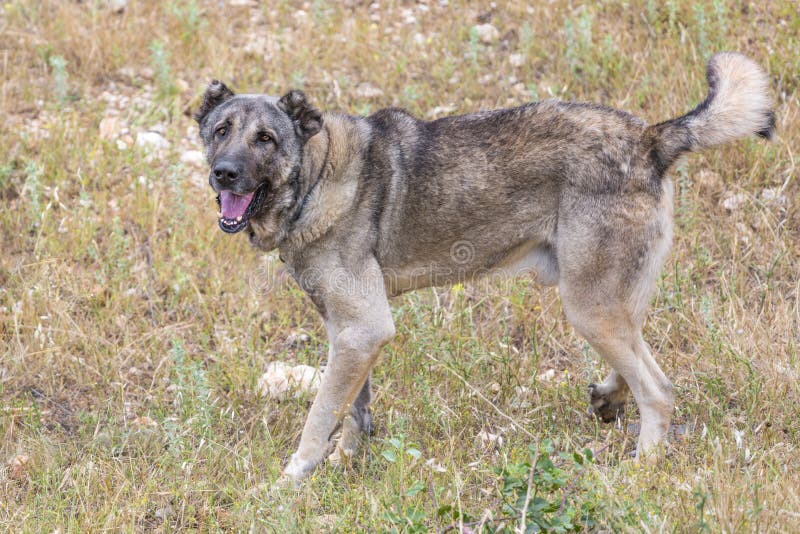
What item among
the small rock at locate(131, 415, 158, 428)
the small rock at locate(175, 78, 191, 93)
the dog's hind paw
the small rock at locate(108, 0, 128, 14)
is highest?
the small rock at locate(108, 0, 128, 14)

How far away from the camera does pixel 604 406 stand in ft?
16.9

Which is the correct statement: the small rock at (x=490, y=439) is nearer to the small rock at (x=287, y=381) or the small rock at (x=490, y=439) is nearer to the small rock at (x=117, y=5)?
the small rock at (x=287, y=381)

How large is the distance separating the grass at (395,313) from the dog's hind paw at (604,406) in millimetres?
91

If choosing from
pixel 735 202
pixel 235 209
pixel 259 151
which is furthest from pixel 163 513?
pixel 735 202

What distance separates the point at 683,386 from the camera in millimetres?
5242

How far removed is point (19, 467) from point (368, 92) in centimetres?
442

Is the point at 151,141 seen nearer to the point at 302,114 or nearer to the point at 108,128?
the point at 108,128

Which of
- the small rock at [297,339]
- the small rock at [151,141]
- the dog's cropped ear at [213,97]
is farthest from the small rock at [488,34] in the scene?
the dog's cropped ear at [213,97]

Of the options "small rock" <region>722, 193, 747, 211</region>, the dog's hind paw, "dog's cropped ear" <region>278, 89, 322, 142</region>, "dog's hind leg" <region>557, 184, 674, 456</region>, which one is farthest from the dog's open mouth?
"small rock" <region>722, 193, 747, 211</region>

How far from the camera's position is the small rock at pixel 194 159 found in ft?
24.9

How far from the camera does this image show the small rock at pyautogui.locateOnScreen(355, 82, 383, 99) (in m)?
7.98

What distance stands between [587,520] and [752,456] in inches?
39.1

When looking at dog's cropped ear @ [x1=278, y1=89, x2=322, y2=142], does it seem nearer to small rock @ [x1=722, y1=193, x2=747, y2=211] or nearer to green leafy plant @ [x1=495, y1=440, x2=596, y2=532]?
green leafy plant @ [x1=495, y1=440, x2=596, y2=532]

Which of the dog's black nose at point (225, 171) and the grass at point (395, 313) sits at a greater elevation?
the dog's black nose at point (225, 171)
